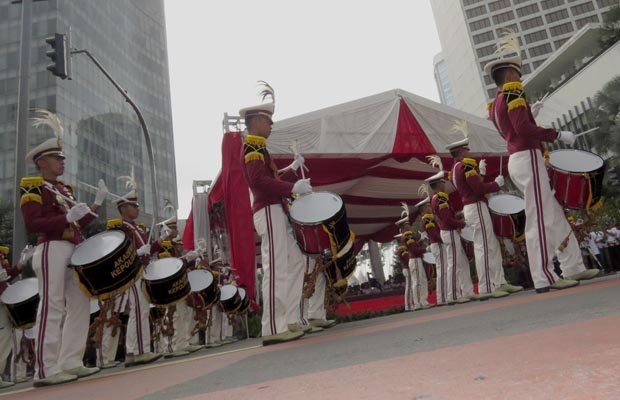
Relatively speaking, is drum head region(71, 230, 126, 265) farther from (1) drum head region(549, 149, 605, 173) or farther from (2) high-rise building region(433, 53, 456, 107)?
(2) high-rise building region(433, 53, 456, 107)

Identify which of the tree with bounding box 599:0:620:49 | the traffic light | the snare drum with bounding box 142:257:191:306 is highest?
the tree with bounding box 599:0:620:49

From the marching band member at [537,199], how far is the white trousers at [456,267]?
2405mm

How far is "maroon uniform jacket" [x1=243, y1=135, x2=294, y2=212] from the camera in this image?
3787mm

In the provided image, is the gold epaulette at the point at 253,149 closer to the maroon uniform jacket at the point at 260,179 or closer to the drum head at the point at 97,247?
the maroon uniform jacket at the point at 260,179

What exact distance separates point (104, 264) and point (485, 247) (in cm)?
395

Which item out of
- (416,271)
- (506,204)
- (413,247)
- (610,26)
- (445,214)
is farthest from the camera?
(610,26)

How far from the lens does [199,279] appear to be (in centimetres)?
632

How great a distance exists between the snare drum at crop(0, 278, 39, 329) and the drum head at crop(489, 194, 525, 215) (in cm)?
511

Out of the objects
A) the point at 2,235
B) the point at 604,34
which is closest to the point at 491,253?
the point at 604,34

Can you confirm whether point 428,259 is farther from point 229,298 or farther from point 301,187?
point 301,187

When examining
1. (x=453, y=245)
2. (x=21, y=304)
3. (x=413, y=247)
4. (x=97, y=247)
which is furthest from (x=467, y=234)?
(x=21, y=304)

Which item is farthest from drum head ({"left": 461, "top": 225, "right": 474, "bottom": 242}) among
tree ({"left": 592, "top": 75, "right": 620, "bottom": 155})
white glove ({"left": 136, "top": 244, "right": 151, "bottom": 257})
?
tree ({"left": 592, "top": 75, "right": 620, "bottom": 155})

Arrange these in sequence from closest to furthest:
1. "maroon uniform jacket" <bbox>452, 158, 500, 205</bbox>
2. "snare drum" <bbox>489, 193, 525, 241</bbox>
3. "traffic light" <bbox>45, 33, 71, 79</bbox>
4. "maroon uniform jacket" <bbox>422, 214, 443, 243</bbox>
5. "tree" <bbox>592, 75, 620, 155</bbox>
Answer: "snare drum" <bbox>489, 193, 525, 241</bbox>, "maroon uniform jacket" <bbox>452, 158, 500, 205</bbox>, "traffic light" <bbox>45, 33, 71, 79</bbox>, "maroon uniform jacket" <bbox>422, 214, 443, 243</bbox>, "tree" <bbox>592, 75, 620, 155</bbox>

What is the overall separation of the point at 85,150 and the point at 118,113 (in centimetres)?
837
